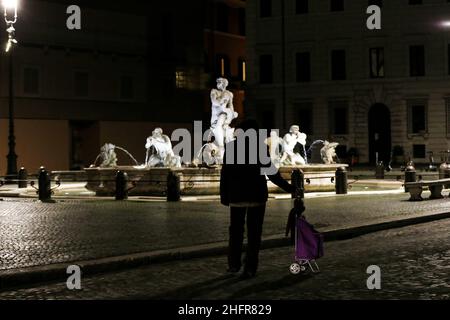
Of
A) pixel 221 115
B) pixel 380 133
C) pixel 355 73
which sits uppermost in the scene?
pixel 355 73

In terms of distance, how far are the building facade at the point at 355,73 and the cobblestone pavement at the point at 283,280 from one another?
37.2 m

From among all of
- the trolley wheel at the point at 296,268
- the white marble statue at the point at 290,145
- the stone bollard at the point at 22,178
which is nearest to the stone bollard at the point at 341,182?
the white marble statue at the point at 290,145

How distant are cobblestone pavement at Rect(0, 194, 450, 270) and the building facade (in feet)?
87.6

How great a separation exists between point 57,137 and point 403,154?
1993cm

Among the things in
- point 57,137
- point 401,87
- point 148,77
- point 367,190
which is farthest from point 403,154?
point 367,190

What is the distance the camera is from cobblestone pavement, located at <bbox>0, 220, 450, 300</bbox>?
27.8ft

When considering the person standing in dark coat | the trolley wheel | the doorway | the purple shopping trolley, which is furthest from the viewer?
the doorway

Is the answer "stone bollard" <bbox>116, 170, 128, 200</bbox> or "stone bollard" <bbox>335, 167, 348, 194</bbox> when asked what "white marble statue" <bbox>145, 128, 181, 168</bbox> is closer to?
"stone bollard" <bbox>116, 170, 128, 200</bbox>

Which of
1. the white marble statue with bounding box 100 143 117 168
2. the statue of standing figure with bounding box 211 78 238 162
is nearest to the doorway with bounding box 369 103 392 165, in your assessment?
the statue of standing figure with bounding box 211 78 238 162

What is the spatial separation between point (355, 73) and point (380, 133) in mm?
3968

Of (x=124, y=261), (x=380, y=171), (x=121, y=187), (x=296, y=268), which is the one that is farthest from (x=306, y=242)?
A: (x=380, y=171)

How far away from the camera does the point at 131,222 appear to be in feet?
51.0

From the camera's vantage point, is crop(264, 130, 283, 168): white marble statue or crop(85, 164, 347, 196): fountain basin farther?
crop(264, 130, 283, 168): white marble statue

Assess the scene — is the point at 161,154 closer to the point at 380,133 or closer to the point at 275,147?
the point at 275,147
